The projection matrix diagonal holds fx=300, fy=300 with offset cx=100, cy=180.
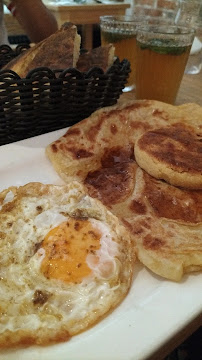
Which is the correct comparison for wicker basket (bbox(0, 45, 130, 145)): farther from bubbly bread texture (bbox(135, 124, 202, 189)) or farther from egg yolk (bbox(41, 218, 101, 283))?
egg yolk (bbox(41, 218, 101, 283))

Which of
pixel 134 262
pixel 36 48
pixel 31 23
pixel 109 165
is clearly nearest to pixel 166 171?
pixel 109 165

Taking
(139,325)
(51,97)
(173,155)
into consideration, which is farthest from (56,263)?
(51,97)

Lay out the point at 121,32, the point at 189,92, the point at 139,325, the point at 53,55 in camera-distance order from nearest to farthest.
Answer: the point at 139,325 → the point at 53,55 → the point at 121,32 → the point at 189,92

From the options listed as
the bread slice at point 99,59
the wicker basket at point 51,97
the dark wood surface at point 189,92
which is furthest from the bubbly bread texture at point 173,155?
the dark wood surface at point 189,92

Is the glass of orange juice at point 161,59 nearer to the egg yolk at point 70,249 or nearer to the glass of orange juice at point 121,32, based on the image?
the glass of orange juice at point 121,32

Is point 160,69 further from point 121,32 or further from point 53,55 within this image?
point 53,55
